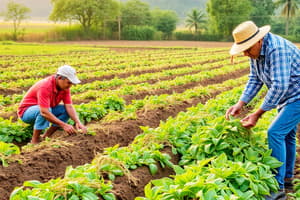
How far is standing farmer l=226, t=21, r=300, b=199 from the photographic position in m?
4.08

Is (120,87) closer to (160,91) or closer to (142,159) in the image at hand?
(160,91)

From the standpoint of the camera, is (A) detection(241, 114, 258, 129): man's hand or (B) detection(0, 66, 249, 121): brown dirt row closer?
(A) detection(241, 114, 258, 129): man's hand

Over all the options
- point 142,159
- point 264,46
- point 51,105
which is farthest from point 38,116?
point 264,46

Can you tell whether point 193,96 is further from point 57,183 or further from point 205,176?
point 57,183

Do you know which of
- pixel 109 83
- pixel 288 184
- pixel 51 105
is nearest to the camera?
pixel 288 184

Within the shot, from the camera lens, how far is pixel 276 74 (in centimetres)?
407

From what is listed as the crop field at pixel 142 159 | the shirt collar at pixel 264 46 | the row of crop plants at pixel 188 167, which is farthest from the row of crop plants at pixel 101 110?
the shirt collar at pixel 264 46

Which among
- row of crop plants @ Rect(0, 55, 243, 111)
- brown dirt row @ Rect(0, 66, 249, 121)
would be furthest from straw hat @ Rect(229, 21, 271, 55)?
row of crop plants @ Rect(0, 55, 243, 111)

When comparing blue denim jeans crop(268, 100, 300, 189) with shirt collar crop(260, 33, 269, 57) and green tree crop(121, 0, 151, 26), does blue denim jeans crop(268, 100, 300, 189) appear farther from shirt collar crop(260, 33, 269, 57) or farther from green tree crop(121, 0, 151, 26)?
green tree crop(121, 0, 151, 26)

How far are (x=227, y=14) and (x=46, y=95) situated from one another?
227 ft

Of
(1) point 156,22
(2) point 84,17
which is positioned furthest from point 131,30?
(1) point 156,22

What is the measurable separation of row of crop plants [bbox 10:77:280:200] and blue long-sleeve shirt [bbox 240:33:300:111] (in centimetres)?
69

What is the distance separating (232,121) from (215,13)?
232 ft

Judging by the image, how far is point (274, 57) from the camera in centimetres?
408
